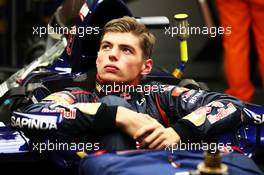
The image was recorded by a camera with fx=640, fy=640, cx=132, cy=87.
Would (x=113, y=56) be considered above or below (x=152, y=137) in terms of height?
above

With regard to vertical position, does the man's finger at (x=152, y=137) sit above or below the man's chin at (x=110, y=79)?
below

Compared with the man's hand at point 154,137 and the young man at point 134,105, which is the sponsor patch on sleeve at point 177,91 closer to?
the young man at point 134,105

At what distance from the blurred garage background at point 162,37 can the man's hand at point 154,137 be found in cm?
282

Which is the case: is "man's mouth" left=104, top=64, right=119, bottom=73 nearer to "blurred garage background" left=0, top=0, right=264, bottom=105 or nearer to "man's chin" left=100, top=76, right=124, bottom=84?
"man's chin" left=100, top=76, right=124, bottom=84

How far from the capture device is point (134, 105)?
2.15 meters

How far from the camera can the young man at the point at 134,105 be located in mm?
1871

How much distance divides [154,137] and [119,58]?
0.37m

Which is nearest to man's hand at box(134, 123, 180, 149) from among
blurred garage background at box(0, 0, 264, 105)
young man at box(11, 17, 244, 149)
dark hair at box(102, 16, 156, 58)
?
young man at box(11, 17, 244, 149)

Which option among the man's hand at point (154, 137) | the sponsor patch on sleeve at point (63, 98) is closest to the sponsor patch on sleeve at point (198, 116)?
the man's hand at point (154, 137)

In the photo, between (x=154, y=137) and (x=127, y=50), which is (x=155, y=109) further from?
(x=154, y=137)

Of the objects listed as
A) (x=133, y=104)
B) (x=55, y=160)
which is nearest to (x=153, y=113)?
(x=133, y=104)

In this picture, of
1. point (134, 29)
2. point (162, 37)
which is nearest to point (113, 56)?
point (134, 29)

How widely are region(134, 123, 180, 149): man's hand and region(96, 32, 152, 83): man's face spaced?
29cm

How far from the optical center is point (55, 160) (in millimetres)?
2018
